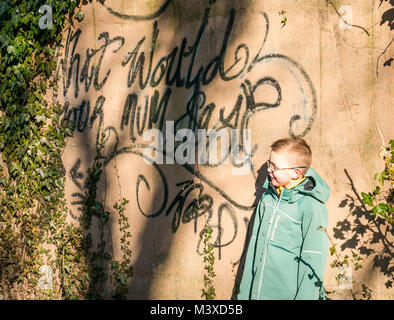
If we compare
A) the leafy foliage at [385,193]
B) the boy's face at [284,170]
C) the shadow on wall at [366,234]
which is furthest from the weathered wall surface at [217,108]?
the boy's face at [284,170]

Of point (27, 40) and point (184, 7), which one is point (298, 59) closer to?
point (184, 7)

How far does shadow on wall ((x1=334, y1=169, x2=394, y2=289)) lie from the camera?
12.1ft

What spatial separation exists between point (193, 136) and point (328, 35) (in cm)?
143

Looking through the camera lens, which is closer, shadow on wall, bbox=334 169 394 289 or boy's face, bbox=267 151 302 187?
boy's face, bbox=267 151 302 187

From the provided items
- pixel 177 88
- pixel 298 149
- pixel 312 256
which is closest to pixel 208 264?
pixel 312 256

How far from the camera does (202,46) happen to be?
402 centimetres

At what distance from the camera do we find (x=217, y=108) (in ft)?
13.2

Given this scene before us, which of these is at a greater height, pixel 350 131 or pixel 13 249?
pixel 350 131

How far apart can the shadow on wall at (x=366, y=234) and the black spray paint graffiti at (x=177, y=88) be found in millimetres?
731

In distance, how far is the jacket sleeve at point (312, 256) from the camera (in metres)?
3.00

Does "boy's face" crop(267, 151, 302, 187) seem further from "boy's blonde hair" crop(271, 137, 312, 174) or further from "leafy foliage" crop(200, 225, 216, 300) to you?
"leafy foliage" crop(200, 225, 216, 300)

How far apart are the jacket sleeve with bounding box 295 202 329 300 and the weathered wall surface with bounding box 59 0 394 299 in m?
0.80

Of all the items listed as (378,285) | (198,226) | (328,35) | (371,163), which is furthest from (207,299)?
(328,35)

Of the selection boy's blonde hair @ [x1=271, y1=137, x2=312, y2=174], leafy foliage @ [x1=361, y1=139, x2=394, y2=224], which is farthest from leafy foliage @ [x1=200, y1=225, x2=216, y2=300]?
leafy foliage @ [x1=361, y1=139, x2=394, y2=224]
